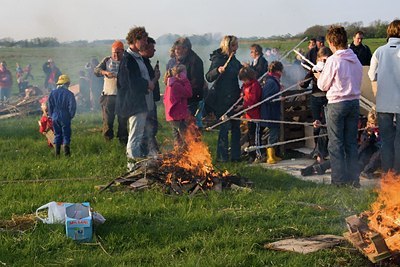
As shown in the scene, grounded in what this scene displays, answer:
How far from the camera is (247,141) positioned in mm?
11539

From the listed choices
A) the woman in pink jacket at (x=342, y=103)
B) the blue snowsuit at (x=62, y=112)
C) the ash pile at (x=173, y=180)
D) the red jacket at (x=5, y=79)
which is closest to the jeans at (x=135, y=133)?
the ash pile at (x=173, y=180)

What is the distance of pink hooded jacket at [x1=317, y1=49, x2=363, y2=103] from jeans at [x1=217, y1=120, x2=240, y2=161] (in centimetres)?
274

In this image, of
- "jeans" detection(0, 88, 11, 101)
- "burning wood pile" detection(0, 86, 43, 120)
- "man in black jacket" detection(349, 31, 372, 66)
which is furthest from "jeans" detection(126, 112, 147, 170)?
"jeans" detection(0, 88, 11, 101)

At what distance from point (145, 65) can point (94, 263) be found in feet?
17.1

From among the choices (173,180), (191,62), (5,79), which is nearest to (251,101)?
(191,62)

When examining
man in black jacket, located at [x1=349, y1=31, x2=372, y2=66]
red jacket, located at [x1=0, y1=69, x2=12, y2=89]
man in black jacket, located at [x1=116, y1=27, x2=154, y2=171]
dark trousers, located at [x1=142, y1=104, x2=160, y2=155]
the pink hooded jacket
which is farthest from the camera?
red jacket, located at [x1=0, y1=69, x2=12, y2=89]

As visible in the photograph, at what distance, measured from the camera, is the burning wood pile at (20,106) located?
20.0 m

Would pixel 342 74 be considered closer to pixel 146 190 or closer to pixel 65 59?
pixel 146 190

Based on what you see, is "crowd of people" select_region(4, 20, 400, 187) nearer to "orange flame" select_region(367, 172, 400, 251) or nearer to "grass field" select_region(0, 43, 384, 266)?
"grass field" select_region(0, 43, 384, 266)

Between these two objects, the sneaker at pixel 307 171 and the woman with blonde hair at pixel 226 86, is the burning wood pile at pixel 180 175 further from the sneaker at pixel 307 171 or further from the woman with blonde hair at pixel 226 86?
the woman with blonde hair at pixel 226 86

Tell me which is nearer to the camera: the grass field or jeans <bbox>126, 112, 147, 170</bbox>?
the grass field

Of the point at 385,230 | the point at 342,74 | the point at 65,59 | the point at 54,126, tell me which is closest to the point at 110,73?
the point at 54,126

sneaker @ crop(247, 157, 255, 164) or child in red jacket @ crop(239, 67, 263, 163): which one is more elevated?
child in red jacket @ crop(239, 67, 263, 163)

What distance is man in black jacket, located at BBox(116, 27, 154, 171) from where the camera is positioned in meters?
9.36
